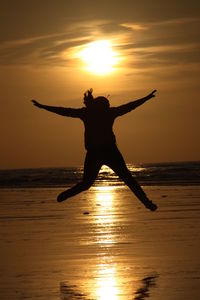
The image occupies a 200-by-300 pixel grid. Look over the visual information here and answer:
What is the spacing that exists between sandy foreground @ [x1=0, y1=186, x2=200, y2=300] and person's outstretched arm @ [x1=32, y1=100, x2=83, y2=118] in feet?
7.09

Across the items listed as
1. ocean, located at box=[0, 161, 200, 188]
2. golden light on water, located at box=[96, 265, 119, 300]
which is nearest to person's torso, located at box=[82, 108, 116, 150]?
golden light on water, located at box=[96, 265, 119, 300]

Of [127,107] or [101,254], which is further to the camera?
[101,254]

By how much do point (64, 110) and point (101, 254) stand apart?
2293 mm

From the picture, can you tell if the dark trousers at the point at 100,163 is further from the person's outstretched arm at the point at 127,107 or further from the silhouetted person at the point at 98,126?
the person's outstretched arm at the point at 127,107

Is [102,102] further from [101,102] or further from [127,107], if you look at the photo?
[127,107]

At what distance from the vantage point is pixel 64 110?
1249 cm

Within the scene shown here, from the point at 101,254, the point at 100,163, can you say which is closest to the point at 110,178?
the point at 101,254

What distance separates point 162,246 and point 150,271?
240cm

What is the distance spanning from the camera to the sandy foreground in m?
9.79

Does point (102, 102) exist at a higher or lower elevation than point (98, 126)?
higher

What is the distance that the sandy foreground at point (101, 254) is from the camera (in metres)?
9.79

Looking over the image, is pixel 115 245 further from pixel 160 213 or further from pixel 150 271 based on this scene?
pixel 160 213

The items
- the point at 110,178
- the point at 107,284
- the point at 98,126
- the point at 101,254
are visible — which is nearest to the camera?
the point at 107,284

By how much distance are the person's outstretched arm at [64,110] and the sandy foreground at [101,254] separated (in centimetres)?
216
